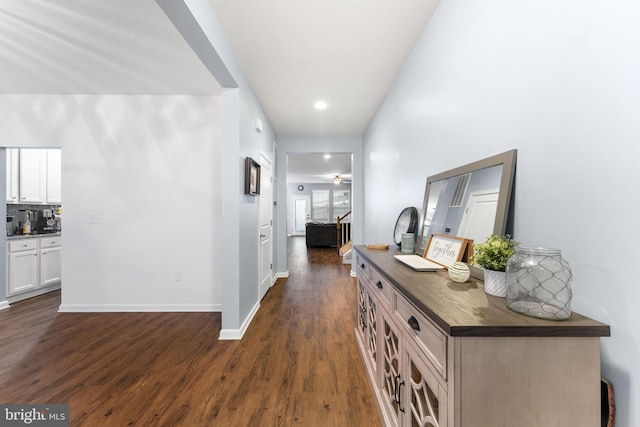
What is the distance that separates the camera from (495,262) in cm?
93

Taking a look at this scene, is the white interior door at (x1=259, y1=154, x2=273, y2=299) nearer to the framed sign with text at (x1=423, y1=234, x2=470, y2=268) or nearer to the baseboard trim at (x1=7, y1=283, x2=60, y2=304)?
the framed sign with text at (x1=423, y1=234, x2=470, y2=268)

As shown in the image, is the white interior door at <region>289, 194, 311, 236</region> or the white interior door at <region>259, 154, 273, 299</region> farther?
the white interior door at <region>289, 194, 311, 236</region>

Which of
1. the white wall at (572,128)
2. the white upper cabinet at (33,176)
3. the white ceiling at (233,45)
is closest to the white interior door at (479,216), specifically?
the white wall at (572,128)

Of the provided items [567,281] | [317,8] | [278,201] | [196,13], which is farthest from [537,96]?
[278,201]

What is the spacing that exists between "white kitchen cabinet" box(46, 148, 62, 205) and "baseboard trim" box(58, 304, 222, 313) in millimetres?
1780

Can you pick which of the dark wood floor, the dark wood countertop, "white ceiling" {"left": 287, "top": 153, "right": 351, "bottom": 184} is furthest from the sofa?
the dark wood countertop

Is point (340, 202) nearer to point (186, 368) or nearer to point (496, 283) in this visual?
point (186, 368)

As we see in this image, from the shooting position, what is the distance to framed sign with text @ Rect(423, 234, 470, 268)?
52.1 inches

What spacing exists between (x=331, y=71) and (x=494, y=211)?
6.90ft

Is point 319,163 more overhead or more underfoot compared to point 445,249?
more overhead

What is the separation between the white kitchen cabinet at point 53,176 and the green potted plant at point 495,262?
206 inches

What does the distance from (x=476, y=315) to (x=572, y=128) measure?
67cm

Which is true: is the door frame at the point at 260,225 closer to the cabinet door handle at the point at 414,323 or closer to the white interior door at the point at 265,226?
the white interior door at the point at 265,226

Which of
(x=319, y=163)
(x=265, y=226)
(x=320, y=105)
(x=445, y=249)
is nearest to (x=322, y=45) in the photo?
(x=320, y=105)
